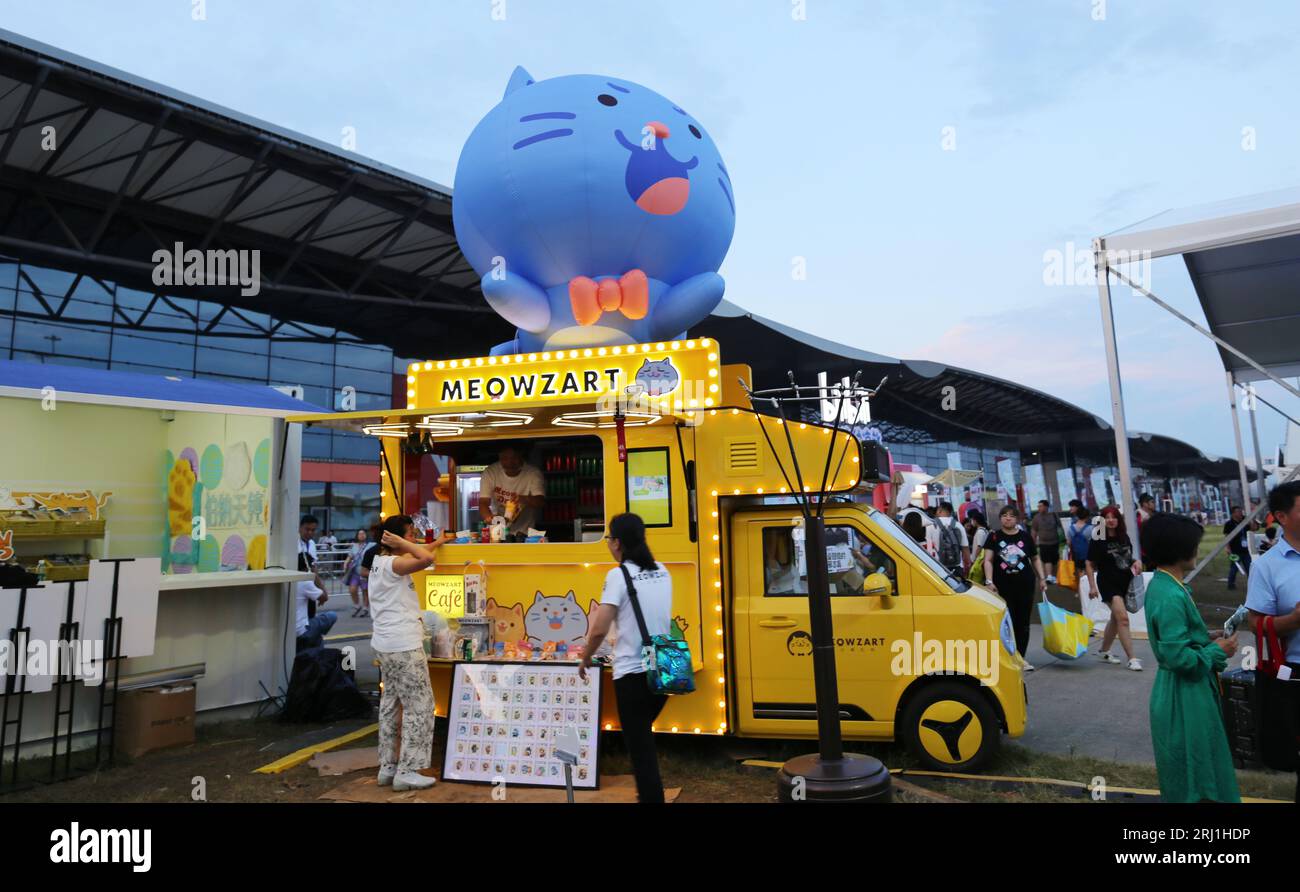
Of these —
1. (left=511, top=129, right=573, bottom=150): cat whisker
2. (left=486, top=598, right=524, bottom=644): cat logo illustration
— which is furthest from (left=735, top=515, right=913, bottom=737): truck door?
(left=511, top=129, right=573, bottom=150): cat whisker

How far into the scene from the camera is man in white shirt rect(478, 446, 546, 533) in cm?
748

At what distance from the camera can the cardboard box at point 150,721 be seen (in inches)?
269

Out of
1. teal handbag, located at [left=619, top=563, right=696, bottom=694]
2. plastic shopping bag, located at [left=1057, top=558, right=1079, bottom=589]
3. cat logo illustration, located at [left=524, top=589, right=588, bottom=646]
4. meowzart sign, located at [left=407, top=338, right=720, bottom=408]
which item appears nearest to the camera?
teal handbag, located at [left=619, top=563, right=696, bottom=694]

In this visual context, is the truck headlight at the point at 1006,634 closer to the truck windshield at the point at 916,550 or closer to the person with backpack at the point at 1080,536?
the truck windshield at the point at 916,550

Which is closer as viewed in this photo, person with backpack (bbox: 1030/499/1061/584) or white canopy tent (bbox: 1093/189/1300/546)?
white canopy tent (bbox: 1093/189/1300/546)

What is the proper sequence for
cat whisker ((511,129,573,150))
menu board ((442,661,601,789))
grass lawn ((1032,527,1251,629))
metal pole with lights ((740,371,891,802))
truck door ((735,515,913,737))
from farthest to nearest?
1. grass lawn ((1032,527,1251,629))
2. cat whisker ((511,129,573,150))
3. truck door ((735,515,913,737))
4. menu board ((442,661,601,789))
5. metal pole with lights ((740,371,891,802))

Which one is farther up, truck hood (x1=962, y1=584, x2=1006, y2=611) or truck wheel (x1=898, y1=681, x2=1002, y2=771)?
truck hood (x1=962, y1=584, x2=1006, y2=611)

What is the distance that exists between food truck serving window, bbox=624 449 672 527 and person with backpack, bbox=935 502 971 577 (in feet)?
22.6

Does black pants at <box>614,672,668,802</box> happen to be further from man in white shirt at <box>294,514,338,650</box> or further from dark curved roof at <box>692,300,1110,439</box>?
dark curved roof at <box>692,300,1110,439</box>

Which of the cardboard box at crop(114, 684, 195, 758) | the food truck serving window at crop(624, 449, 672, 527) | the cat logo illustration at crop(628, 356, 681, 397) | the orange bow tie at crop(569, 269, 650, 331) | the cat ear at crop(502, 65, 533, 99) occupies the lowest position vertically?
the cardboard box at crop(114, 684, 195, 758)

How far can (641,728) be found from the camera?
445cm

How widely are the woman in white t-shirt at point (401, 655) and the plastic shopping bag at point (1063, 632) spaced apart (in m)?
6.14

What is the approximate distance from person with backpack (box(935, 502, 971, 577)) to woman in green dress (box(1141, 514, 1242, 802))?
8.16 m

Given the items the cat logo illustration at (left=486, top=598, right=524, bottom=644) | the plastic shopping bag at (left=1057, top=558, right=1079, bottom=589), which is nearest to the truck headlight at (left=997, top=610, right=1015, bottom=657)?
the cat logo illustration at (left=486, top=598, right=524, bottom=644)
